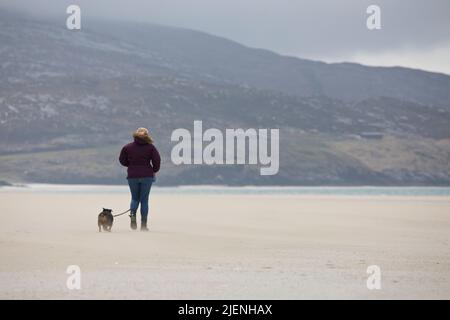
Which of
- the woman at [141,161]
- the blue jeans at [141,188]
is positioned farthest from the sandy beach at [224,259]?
the woman at [141,161]

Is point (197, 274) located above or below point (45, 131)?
below

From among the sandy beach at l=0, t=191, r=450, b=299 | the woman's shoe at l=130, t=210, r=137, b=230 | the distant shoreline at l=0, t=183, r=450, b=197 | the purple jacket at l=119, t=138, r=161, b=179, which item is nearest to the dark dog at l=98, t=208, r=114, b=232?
the sandy beach at l=0, t=191, r=450, b=299

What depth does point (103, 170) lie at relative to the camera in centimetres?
16062

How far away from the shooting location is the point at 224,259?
14.8m

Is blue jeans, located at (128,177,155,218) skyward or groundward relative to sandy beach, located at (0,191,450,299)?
skyward

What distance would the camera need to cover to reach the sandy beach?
11.3 meters

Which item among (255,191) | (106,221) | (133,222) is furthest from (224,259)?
(255,191)

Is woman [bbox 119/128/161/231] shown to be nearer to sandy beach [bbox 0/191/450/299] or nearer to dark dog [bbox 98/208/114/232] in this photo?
dark dog [bbox 98/208/114/232]

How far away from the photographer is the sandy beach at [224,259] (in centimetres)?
1128

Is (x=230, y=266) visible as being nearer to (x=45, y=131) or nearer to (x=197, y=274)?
(x=197, y=274)

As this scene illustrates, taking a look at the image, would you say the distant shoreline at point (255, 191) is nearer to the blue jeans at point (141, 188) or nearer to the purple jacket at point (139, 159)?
the blue jeans at point (141, 188)
